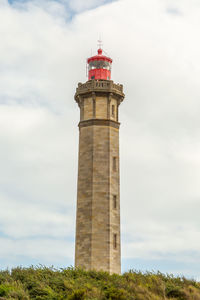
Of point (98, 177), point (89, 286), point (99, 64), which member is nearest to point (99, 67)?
point (99, 64)

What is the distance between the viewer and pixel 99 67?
135 feet

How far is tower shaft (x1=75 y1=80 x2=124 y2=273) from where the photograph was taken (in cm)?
3553

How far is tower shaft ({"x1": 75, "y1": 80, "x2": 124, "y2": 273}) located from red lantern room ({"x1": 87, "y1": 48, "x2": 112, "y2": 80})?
161 cm

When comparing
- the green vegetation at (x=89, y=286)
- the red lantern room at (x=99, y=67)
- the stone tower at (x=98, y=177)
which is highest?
the red lantern room at (x=99, y=67)

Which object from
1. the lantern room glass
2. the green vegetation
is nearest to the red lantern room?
the lantern room glass

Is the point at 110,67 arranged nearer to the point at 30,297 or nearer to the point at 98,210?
the point at 98,210

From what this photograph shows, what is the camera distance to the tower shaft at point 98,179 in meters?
35.5

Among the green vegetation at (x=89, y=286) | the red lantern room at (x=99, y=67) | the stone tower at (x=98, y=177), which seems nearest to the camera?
the green vegetation at (x=89, y=286)

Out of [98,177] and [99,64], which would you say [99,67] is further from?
[98,177]

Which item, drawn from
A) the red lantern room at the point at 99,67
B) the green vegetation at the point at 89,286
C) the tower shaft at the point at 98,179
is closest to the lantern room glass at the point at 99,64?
the red lantern room at the point at 99,67

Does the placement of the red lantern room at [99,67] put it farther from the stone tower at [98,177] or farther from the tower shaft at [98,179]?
the tower shaft at [98,179]

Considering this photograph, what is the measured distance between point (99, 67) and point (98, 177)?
9.46 metres

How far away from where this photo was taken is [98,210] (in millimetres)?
36188

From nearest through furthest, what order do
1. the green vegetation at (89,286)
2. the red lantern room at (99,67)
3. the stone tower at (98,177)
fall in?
the green vegetation at (89,286), the stone tower at (98,177), the red lantern room at (99,67)
